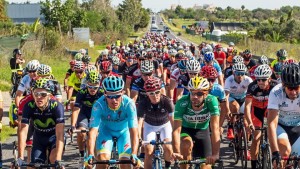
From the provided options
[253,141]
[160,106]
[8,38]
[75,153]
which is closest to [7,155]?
[75,153]

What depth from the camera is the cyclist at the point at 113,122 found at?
675 cm

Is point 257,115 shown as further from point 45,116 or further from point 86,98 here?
point 45,116

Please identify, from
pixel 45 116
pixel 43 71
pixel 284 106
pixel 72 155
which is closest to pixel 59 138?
pixel 45 116

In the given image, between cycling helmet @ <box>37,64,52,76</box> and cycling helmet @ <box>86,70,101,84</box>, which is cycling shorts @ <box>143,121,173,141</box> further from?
cycling helmet @ <box>37,64,52,76</box>

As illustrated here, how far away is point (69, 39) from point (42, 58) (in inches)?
466

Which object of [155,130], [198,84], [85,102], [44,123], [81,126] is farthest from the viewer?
[85,102]

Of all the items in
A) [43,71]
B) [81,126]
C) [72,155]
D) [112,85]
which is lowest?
[72,155]

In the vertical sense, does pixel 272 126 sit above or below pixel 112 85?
below

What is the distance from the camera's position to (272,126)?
6418 mm

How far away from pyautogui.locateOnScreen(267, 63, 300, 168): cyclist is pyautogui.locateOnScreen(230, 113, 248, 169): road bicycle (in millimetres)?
1957

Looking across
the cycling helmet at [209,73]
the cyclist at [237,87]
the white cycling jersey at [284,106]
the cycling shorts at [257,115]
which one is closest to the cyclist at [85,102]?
the cycling helmet at [209,73]

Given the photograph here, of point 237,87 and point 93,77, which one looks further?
point 237,87

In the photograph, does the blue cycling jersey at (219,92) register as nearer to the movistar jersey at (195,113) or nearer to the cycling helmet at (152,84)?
the cycling helmet at (152,84)

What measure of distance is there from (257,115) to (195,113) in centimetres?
268
